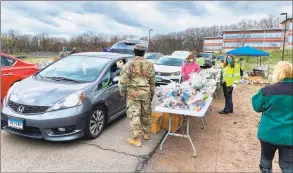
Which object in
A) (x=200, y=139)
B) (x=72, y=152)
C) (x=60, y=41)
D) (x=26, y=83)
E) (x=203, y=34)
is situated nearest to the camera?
(x=72, y=152)

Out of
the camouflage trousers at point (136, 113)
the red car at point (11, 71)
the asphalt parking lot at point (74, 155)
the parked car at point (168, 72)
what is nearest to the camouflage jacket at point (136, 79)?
the camouflage trousers at point (136, 113)

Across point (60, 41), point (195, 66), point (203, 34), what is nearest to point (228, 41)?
point (203, 34)

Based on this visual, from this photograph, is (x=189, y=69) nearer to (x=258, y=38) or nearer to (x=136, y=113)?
(x=136, y=113)

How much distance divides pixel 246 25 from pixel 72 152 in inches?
4279

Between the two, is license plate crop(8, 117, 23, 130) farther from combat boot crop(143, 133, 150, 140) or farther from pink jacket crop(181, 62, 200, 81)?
pink jacket crop(181, 62, 200, 81)

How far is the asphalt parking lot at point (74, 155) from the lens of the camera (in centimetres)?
332

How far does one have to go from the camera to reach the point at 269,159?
116 inches

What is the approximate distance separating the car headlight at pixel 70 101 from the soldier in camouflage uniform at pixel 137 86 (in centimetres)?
69

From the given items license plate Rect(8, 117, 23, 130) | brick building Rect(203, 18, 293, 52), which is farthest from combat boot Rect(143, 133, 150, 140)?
brick building Rect(203, 18, 293, 52)

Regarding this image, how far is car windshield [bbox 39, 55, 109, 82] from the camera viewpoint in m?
4.67

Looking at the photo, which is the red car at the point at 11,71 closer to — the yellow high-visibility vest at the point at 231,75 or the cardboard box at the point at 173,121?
the cardboard box at the point at 173,121

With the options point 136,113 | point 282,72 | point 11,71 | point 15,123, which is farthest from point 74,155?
point 11,71

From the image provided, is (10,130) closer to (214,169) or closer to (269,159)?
(214,169)

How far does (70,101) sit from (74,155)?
0.86 m
